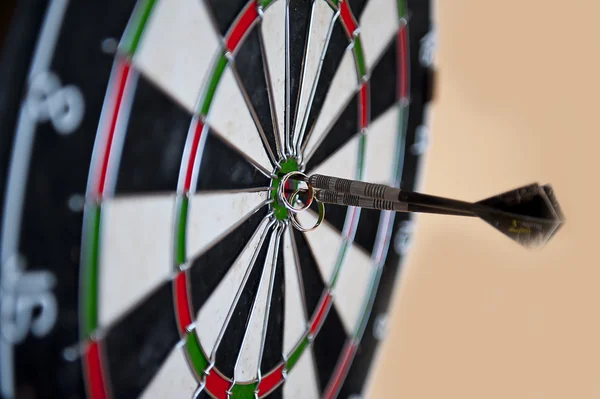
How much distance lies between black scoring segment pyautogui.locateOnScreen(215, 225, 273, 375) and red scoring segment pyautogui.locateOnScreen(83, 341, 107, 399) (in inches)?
7.6

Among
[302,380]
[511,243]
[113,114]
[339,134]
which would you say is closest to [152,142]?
[113,114]

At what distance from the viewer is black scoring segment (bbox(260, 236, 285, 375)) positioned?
2.91ft

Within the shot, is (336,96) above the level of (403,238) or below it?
above

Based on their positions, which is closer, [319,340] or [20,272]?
[20,272]

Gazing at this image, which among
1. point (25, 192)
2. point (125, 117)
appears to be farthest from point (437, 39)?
point (25, 192)

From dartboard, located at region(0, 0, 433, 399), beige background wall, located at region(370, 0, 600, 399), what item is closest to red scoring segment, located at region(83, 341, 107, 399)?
dartboard, located at region(0, 0, 433, 399)

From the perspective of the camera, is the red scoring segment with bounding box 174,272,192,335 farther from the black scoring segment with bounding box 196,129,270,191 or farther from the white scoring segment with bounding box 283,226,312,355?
the white scoring segment with bounding box 283,226,312,355

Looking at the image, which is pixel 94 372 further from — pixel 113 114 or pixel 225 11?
pixel 225 11

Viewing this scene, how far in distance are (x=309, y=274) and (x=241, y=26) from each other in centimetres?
38

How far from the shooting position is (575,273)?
130 cm

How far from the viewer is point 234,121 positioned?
77cm

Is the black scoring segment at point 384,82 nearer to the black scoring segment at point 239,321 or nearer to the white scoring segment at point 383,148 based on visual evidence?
the white scoring segment at point 383,148

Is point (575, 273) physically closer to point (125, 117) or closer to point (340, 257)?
point (340, 257)

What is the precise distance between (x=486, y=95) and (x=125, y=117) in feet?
2.85
